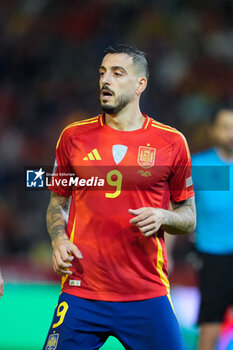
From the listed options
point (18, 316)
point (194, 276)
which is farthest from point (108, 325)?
point (194, 276)

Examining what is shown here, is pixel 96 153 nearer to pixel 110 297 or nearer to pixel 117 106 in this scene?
pixel 117 106

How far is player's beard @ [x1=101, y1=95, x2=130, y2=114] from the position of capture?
2.69 m

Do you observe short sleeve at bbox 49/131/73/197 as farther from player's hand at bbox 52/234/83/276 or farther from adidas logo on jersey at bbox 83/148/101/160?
player's hand at bbox 52/234/83/276

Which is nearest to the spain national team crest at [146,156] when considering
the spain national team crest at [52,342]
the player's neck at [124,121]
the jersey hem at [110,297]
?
the player's neck at [124,121]

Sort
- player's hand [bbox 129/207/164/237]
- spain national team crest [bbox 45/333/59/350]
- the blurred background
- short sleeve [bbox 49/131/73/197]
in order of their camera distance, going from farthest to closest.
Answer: the blurred background, short sleeve [bbox 49/131/73/197], spain national team crest [bbox 45/333/59/350], player's hand [bbox 129/207/164/237]

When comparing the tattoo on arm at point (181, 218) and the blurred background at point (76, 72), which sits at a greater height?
the blurred background at point (76, 72)

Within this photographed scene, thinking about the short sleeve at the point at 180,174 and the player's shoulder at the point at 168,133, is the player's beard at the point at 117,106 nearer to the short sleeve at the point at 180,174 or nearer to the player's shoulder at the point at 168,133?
the player's shoulder at the point at 168,133

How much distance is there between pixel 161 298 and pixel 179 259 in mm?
3206

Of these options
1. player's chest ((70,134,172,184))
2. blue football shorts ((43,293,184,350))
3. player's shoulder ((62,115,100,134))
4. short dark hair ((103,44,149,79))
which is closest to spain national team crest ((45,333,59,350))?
blue football shorts ((43,293,184,350))

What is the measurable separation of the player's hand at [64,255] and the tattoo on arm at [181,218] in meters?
0.38

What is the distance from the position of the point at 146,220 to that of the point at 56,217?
1.67 ft

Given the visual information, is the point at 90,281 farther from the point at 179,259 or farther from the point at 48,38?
the point at 48,38

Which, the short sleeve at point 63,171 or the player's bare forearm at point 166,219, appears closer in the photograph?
the player's bare forearm at point 166,219

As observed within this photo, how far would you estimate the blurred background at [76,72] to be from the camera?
6.32 m
